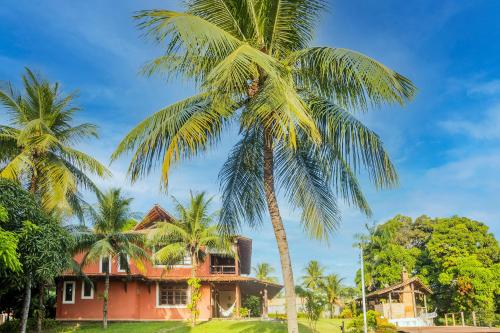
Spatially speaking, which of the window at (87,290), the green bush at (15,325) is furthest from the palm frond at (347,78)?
the window at (87,290)

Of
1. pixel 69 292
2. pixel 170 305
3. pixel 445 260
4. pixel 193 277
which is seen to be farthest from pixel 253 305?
pixel 193 277

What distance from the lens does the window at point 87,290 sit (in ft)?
94.7

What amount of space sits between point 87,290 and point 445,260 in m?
26.3

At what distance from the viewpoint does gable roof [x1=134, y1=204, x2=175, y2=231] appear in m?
30.0

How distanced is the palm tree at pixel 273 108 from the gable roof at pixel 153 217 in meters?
20.2

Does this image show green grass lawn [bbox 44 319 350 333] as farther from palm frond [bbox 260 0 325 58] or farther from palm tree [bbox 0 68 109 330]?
palm frond [bbox 260 0 325 58]

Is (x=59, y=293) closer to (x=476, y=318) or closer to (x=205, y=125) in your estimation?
(x=205, y=125)

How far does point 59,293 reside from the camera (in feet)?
95.1

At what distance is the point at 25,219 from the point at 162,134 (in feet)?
28.1

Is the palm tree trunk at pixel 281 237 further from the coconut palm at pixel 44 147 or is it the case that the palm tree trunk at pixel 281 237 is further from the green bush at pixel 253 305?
the green bush at pixel 253 305

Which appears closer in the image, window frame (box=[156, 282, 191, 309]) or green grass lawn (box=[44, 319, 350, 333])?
green grass lawn (box=[44, 319, 350, 333])

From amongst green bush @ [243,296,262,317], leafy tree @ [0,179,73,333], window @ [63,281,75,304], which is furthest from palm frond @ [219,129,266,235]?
green bush @ [243,296,262,317]

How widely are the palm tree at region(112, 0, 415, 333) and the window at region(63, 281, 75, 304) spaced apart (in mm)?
22272

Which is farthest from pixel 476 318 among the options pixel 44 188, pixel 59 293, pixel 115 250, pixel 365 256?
pixel 44 188
